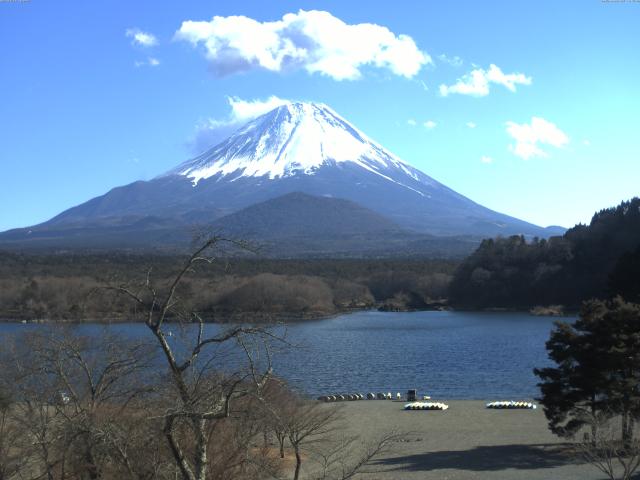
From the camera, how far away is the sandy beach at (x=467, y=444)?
11938mm

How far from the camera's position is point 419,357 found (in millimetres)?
29766

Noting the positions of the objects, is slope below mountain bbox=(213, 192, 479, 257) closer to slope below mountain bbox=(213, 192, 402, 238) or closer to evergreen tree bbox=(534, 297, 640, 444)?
slope below mountain bbox=(213, 192, 402, 238)

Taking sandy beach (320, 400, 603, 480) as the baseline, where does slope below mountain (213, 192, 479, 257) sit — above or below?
above

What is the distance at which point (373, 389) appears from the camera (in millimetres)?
22812

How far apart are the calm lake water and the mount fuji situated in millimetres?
69090

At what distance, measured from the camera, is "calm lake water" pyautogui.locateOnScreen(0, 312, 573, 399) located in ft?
74.6

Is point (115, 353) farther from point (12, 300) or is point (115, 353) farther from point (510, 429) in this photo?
point (12, 300)

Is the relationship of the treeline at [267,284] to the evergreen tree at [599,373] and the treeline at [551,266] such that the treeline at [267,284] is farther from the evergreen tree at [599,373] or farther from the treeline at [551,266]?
the evergreen tree at [599,373]

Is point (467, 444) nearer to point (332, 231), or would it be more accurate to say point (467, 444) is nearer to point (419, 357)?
point (419, 357)

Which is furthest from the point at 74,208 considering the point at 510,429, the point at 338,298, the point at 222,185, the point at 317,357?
the point at 510,429

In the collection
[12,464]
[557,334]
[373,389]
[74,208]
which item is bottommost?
[373,389]

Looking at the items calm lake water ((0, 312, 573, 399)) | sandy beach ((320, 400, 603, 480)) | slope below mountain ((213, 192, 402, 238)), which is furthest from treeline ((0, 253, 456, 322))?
slope below mountain ((213, 192, 402, 238))

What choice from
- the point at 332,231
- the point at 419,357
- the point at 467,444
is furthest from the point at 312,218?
the point at 467,444

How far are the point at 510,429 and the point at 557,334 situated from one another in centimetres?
296
